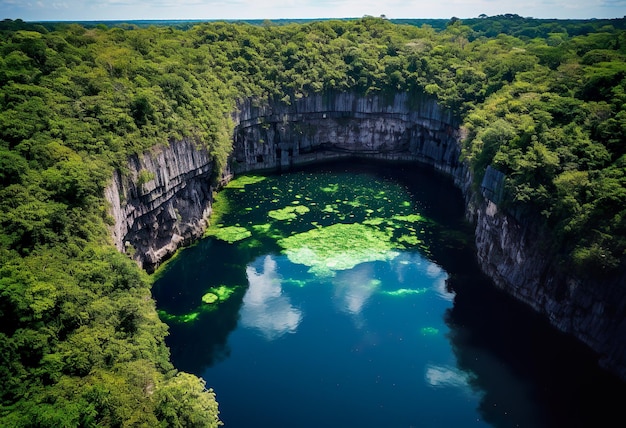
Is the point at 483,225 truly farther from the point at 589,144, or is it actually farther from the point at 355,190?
the point at 355,190

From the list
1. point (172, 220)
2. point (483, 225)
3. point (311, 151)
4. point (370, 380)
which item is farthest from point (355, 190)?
point (370, 380)

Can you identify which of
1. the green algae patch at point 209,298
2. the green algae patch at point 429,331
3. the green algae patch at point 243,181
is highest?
the green algae patch at point 243,181

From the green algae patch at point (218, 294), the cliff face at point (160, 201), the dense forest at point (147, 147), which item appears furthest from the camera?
the green algae patch at point (218, 294)

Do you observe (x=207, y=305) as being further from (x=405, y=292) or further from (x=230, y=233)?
(x=405, y=292)

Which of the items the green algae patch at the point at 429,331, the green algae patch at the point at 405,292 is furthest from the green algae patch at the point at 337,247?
the green algae patch at the point at 429,331

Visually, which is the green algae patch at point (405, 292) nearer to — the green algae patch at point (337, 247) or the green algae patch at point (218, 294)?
the green algae patch at point (337, 247)

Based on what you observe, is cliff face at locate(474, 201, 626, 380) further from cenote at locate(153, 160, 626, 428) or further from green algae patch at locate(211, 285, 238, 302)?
green algae patch at locate(211, 285, 238, 302)
